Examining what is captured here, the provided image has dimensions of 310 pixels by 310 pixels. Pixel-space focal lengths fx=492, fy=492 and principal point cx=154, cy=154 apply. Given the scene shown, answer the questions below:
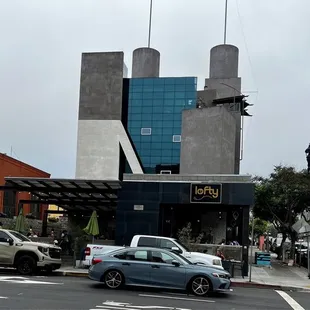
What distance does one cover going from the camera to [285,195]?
37.3 m

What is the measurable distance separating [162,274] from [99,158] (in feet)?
139

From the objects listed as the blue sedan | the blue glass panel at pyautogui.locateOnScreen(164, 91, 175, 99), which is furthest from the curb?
the blue glass panel at pyautogui.locateOnScreen(164, 91, 175, 99)

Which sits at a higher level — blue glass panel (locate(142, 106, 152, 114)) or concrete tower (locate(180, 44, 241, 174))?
blue glass panel (locate(142, 106, 152, 114))

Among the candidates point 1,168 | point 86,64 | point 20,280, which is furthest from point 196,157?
point 20,280

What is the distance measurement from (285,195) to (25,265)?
24.0 metres

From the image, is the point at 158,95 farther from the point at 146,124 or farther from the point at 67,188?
the point at 67,188

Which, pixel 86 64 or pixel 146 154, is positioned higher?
pixel 86 64

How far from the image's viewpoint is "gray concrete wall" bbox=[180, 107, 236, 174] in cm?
4431

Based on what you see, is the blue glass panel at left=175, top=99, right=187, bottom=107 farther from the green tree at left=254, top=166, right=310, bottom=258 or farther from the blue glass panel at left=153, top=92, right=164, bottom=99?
the green tree at left=254, top=166, right=310, bottom=258

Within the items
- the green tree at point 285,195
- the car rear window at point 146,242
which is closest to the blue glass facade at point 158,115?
the green tree at point 285,195

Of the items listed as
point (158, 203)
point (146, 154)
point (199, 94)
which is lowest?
point (158, 203)

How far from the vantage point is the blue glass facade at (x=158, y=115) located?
56.2 metres

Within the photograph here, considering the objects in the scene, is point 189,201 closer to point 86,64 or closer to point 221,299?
point 221,299

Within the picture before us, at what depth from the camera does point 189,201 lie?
2406cm
